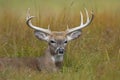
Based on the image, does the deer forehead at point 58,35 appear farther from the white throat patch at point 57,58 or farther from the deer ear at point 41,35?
the white throat patch at point 57,58

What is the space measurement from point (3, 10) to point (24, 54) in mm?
1748

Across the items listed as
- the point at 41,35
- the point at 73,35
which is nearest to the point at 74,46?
the point at 73,35

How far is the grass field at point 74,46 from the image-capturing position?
9714 millimetres

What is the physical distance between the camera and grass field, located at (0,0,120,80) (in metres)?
9.71

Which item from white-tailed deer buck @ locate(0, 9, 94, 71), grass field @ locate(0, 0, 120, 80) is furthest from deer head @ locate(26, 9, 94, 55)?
grass field @ locate(0, 0, 120, 80)

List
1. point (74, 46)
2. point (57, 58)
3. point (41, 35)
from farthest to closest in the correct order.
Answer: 1. point (74, 46)
2. point (41, 35)
3. point (57, 58)

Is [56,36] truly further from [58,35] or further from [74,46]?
[74,46]

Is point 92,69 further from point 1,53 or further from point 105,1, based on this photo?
point 105,1

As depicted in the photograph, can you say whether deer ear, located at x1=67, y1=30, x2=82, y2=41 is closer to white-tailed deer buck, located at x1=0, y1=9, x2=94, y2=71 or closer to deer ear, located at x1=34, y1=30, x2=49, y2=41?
white-tailed deer buck, located at x1=0, y1=9, x2=94, y2=71

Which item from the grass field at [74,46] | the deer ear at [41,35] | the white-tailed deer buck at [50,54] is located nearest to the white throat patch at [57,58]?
the white-tailed deer buck at [50,54]

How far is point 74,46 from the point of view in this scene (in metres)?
11.7

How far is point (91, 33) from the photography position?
1236 cm

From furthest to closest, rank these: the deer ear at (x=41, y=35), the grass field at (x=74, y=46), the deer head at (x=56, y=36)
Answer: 1. the deer ear at (x=41, y=35)
2. the deer head at (x=56, y=36)
3. the grass field at (x=74, y=46)

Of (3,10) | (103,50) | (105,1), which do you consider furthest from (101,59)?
(105,1)
